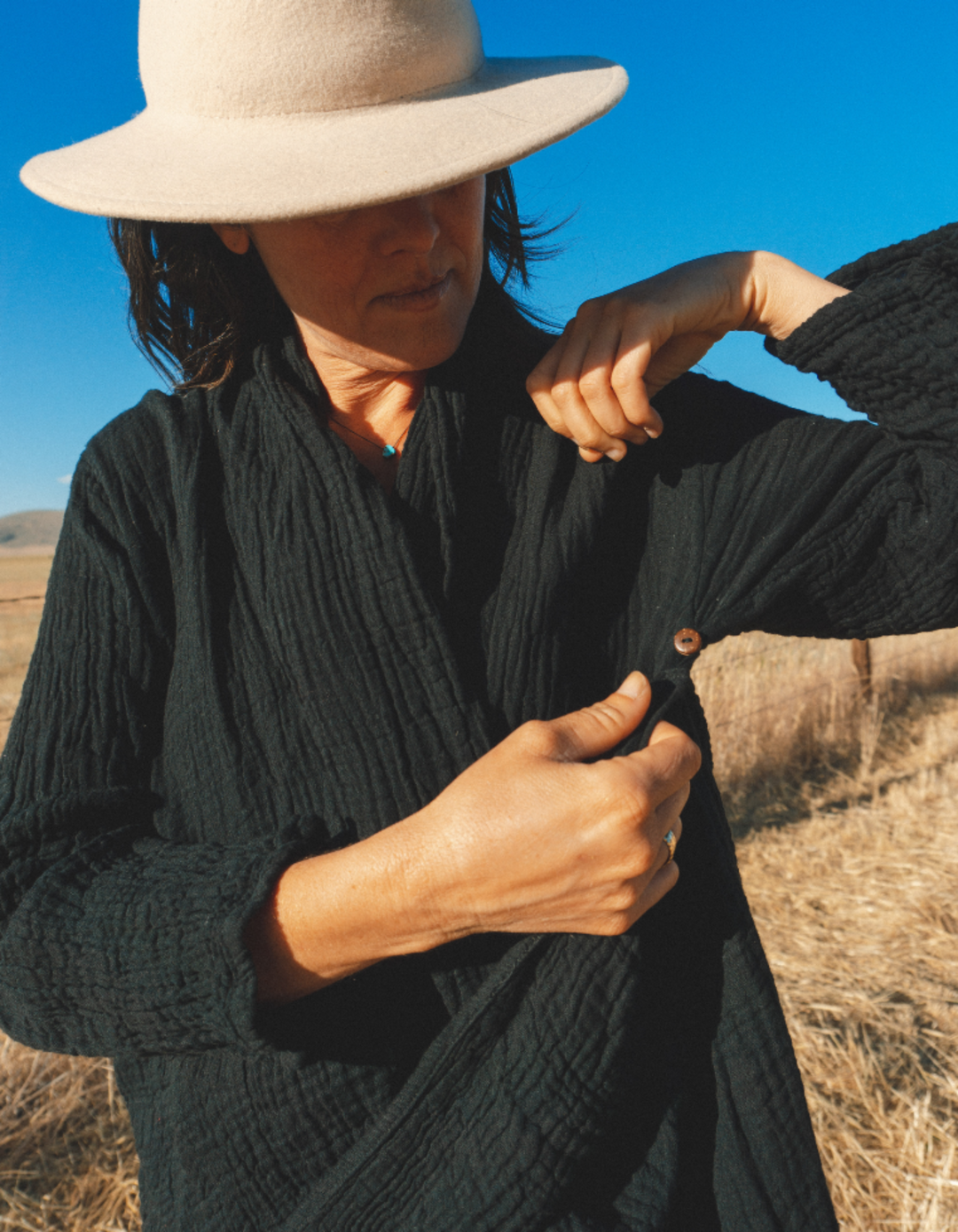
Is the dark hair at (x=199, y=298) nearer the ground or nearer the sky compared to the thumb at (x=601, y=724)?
nearer the sky

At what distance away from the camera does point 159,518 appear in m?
1.25

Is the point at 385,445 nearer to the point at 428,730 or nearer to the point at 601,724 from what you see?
the point at 428,730

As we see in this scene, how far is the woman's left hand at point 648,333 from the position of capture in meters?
1.21

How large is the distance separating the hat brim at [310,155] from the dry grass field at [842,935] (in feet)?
10.7

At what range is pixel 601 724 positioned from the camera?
3.67ft

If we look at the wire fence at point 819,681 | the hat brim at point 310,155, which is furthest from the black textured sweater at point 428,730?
the wire fence at point 819,681

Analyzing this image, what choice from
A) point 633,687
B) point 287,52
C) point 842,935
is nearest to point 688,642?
point 633,687

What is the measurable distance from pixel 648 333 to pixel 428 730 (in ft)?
2.11

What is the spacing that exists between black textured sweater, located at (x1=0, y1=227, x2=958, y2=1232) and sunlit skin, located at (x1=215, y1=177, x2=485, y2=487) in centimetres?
8

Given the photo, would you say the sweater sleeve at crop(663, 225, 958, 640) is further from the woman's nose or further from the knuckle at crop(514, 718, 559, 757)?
the woman's nose

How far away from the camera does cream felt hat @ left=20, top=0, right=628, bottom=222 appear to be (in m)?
0.99

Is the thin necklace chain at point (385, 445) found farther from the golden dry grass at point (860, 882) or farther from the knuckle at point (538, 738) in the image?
the golden dry grass at point (860, 882)

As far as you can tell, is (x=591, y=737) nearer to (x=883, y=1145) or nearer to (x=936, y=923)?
(x=883, y=1145)

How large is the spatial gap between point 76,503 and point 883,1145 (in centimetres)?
348
